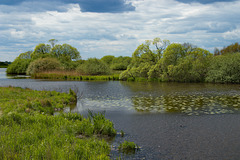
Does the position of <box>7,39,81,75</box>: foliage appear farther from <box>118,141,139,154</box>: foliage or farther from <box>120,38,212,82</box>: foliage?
<box>118,141,139,154</box>: foliage

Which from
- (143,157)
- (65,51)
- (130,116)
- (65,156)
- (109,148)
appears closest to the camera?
(65,156)

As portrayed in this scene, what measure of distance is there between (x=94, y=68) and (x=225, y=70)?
3232 cm

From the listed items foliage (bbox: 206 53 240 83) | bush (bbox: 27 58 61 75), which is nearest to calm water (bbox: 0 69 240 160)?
foliage (bbox: 206 53 240 83)

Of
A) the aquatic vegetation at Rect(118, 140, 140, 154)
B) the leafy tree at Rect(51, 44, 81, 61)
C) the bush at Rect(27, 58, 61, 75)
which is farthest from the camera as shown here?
the leafy tree at Rect(51, 44, 81, 61)

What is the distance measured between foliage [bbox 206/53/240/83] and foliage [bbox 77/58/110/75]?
28.6 metres

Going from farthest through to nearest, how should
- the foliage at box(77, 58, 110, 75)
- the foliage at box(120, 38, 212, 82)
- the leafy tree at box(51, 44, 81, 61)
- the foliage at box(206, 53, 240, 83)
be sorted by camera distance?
1. the leafy tree at box(51, 44, 81, 61)
2. the foliage at box(77, 58, 110, 75)
3. the foliage at box(120, 38, 212, 82)
4. the foliage at box(206, 53, 240, 83)

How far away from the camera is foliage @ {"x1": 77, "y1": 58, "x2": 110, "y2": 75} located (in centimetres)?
5619

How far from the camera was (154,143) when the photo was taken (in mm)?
8016

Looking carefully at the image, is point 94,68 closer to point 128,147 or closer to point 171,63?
point 171,63

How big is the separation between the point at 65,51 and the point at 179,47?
60.3m

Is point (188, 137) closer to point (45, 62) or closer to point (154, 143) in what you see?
point (154, 143)

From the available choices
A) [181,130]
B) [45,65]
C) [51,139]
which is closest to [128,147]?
[51,139]

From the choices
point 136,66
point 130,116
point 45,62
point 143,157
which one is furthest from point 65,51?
point 143,157

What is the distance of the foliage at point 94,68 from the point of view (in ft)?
184
